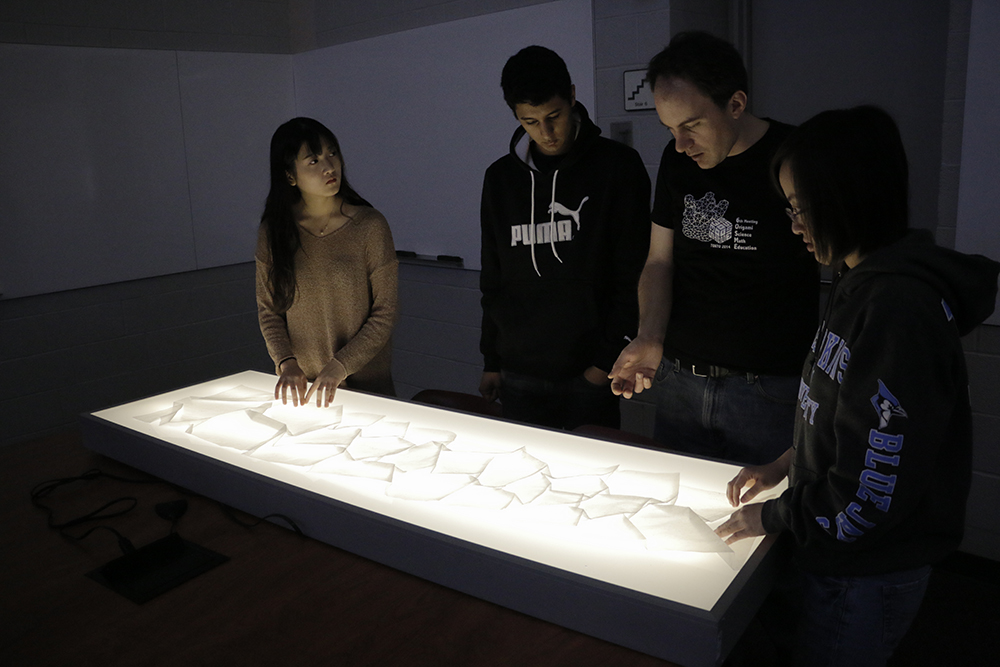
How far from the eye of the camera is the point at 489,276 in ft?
7.56

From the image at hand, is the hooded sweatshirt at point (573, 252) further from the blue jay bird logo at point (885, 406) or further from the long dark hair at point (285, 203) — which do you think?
the blue jay bird logo at point (885, 406)

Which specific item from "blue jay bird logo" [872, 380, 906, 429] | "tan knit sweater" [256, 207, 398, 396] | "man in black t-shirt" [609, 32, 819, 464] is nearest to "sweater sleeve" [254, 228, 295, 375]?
"tan knit sweater" [256, 207, 398, 396]

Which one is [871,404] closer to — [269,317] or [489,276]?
[489,276]

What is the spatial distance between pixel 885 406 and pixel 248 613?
39.4 inches

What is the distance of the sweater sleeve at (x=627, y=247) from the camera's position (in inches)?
80.6

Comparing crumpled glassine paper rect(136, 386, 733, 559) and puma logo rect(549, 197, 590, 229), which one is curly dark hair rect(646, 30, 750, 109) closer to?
puma logo rect(549, 197, 590, 229)

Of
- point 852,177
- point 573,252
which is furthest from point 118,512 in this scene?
point 852,177

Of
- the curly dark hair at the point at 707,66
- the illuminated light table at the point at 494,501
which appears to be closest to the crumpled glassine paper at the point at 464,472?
the illuminated light table at the point at 494,501

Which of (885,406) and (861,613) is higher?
(885,406)

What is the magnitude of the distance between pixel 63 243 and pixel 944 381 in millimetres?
4032

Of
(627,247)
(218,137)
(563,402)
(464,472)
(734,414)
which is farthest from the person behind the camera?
(218,137)

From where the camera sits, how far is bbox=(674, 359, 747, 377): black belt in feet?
5.73

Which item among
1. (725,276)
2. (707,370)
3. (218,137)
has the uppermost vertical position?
(218,137)

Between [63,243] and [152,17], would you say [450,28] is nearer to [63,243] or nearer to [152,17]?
[152,17]
